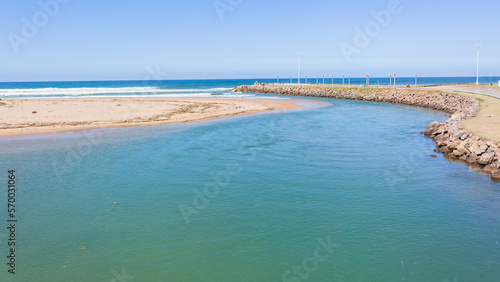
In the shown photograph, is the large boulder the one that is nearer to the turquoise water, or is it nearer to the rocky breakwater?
the rocky breakwater

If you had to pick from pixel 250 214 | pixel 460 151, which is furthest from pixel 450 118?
pixel 250 214

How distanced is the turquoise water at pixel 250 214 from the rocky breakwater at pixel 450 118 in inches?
37.6

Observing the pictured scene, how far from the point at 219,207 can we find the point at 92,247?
13.1ft

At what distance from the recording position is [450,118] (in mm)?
25031

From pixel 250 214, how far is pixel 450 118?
20.0 meters

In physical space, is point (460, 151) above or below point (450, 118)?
below

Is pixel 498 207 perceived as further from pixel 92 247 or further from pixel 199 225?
pixel 92 247

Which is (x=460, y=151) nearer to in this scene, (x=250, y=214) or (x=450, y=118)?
(x=450, y=118)

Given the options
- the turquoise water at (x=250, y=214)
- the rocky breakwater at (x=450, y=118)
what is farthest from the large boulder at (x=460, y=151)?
the turquoise water at (x=250, y=214)

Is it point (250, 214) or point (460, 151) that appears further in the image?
point (460, 151)

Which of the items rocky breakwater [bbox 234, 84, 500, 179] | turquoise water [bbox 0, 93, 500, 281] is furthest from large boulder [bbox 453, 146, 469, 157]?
turquoise water [bbox 0, 93, 500, 281]

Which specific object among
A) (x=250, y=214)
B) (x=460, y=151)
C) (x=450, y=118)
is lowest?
(x=250, y=214)

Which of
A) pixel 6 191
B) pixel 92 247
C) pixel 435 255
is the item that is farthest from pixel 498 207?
pixel 6 191

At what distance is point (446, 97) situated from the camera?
41.7 meters
